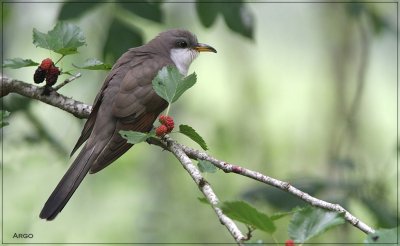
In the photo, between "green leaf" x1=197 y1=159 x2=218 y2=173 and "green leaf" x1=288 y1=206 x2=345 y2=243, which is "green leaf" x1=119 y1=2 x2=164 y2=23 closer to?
"green leaf" x1=197 y1=159 x2=218 y2=173

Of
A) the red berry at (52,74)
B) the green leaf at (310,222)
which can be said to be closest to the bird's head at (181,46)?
the red berry at (52,74)

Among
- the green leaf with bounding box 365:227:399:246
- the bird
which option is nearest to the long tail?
the bird

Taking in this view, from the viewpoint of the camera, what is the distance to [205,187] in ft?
9.52

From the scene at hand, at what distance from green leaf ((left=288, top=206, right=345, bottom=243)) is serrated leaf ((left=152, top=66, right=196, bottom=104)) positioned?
108cm

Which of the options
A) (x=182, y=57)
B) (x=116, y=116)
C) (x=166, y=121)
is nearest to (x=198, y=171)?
(x=166, y=121)

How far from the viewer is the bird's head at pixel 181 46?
5.56m

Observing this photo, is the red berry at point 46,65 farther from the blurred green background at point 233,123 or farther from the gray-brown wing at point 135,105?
the blurred green background at point 233,123

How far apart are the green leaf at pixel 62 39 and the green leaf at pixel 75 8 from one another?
1.12 m

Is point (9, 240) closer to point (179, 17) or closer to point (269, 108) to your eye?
point (179, 17)

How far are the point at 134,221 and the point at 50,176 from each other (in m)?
1.60

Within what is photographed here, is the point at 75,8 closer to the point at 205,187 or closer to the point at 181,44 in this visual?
the point at 181,44

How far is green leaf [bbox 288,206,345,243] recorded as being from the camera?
2.33 meters

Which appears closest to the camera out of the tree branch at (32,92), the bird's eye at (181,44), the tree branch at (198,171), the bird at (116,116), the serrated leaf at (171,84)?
the tree branch at (198,171)

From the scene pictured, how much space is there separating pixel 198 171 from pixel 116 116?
1431 mm
